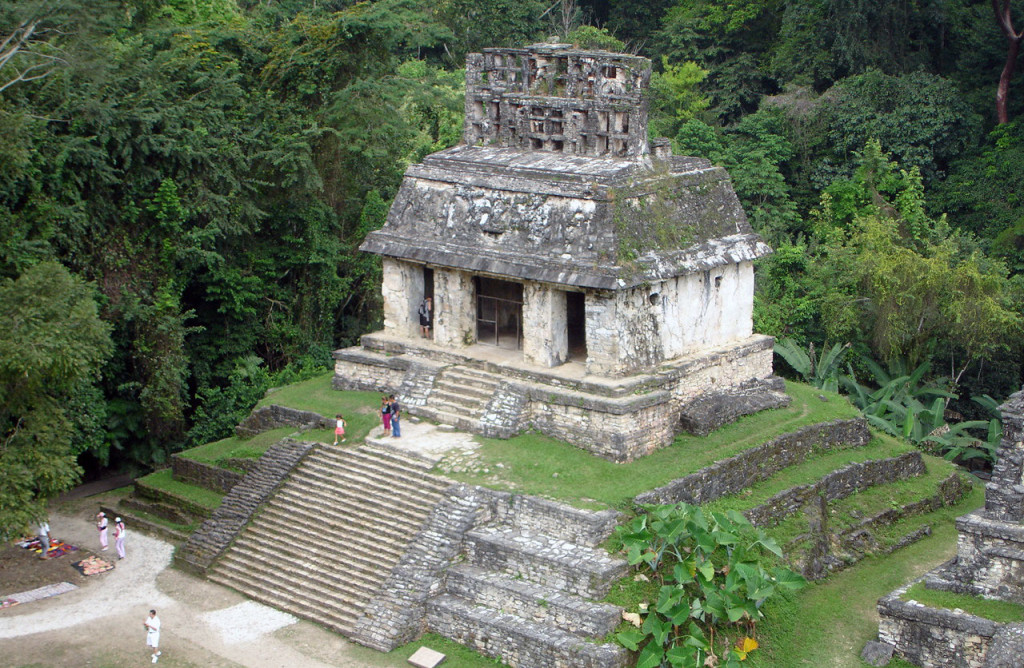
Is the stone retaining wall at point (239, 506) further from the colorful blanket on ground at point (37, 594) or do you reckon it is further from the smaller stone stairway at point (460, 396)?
the smaller stone stairway at point (460, 396)

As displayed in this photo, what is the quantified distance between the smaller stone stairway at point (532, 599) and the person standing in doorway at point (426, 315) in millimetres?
5295

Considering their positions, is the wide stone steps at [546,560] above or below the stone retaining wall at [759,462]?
below

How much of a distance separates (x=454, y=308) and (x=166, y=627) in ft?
22.8

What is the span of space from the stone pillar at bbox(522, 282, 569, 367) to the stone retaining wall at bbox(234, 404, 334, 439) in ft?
11.7

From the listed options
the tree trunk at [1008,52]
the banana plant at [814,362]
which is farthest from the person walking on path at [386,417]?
the tree trunk at [1008,52]

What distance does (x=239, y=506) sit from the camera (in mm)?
20594

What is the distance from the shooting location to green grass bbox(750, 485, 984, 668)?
17.3m

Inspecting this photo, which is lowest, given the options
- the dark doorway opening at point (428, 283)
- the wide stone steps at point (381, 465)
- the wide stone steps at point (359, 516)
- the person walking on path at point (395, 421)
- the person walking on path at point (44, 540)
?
the person walking on path at point (44, 540)

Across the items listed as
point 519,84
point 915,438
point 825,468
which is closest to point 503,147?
point 519,84

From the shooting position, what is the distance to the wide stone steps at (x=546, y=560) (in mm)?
17344

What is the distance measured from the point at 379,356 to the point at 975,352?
11.7 meters

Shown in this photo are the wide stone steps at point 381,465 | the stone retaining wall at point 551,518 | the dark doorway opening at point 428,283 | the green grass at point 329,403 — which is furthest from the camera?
the dark doorway opening at point 428,283

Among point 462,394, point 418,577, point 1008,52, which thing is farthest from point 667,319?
point 1008,52

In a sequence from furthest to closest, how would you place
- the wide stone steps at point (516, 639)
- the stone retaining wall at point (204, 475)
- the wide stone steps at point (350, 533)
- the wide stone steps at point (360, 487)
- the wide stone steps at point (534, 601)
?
the stone retaining wall at point (204, 475) → the wide stone steps at point (360, 487) → the wide stone steps at point (350, 533) → the wide stone steps at point (534, 601) → the wide stone steps at point (516, 639)
